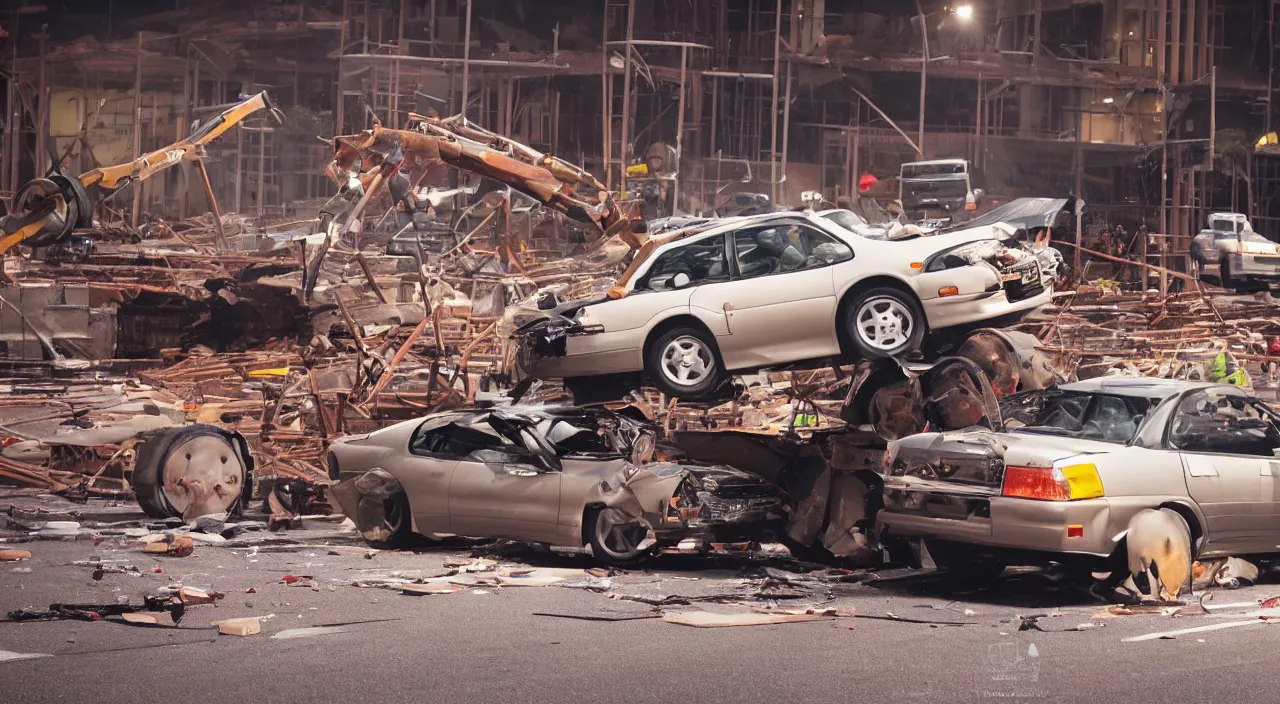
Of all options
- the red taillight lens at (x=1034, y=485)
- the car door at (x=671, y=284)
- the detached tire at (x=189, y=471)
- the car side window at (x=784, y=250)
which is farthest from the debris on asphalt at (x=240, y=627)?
the car side window at (x=784, y=250)

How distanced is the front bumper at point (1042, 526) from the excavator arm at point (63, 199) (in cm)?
1165

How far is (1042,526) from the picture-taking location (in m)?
7.44

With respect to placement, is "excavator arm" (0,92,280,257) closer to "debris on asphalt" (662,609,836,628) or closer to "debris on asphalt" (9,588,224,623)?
"debris on asphalt" (9,588,224,623)

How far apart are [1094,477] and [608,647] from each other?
280 cm

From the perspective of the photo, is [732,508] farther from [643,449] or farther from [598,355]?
[598,355]

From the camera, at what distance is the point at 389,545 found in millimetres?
10141

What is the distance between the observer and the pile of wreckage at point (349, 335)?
11.6 metres

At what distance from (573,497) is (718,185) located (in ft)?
31.4

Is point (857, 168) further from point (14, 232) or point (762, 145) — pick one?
point (14, 232)

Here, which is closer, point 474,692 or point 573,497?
point 474,692

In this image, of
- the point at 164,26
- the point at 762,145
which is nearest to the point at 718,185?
the point at 762,145

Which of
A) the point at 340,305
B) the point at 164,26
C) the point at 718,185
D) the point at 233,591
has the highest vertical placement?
the point at 164,26

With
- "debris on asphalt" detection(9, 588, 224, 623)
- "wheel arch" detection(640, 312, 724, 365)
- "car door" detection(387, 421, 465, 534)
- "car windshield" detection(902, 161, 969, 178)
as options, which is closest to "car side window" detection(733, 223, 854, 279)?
"wheel arch" detection(640, 312, 724, 365)

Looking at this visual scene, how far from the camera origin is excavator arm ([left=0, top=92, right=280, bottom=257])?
15.6 meters
